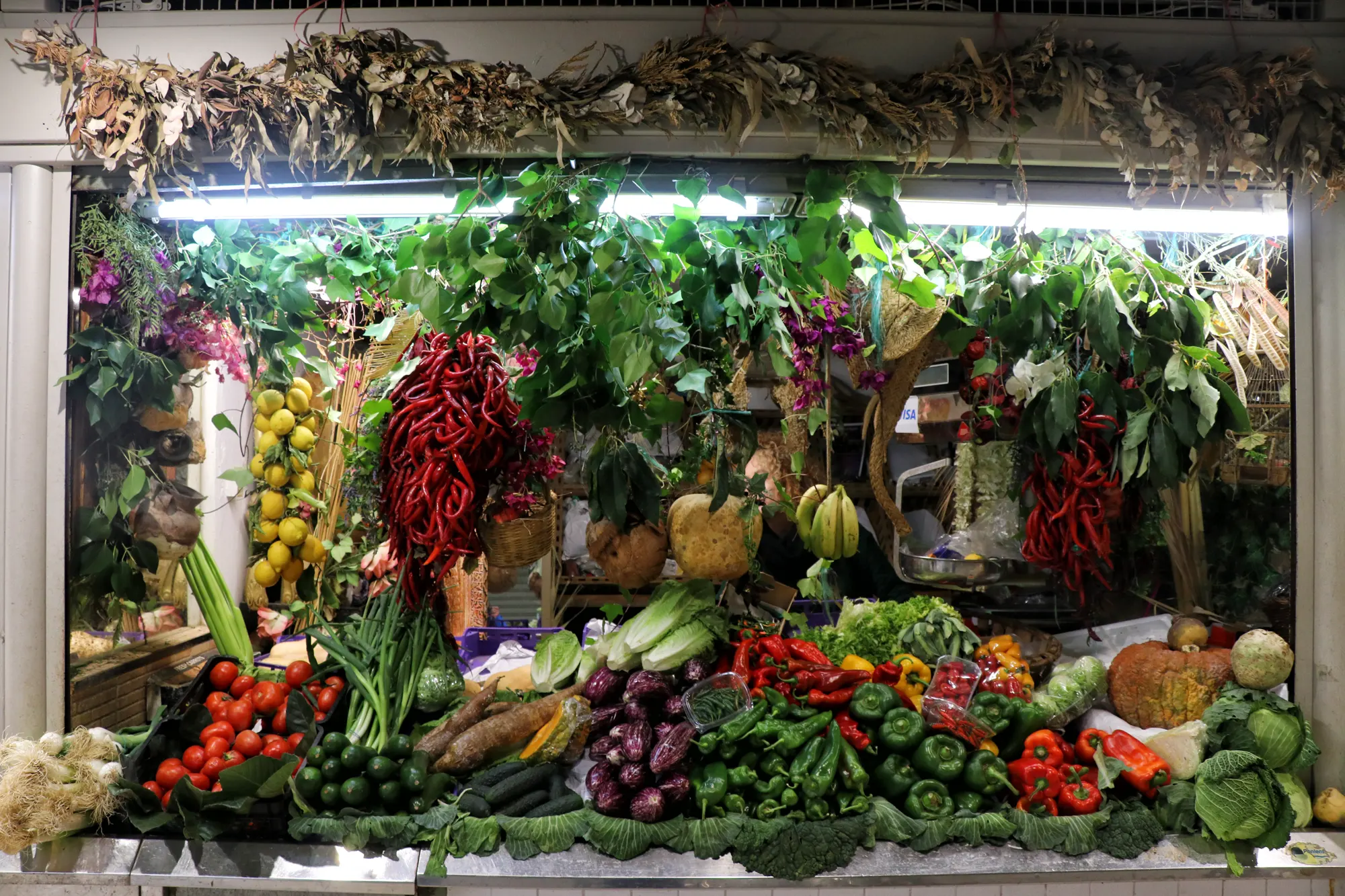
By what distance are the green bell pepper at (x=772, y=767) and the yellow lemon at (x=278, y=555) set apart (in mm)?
2100

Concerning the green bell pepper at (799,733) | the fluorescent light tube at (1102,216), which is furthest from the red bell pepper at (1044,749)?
the fluorescent light tube at (1102,216)

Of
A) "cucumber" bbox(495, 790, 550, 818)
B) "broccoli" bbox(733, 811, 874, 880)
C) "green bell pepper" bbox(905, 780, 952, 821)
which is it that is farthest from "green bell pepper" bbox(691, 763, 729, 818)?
"green bell pepper" bbox(905, 780, 952, 821)

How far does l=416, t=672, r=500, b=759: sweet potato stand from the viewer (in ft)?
9.21

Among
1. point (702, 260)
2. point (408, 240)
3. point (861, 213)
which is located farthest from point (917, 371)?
point (408, 240)

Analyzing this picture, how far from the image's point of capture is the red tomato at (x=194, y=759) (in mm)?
2785

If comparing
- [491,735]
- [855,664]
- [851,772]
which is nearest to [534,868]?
[491,735]

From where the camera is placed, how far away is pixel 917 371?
318cm

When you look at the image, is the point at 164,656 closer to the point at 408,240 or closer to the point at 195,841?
the point at 195,841

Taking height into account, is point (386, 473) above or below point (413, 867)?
above

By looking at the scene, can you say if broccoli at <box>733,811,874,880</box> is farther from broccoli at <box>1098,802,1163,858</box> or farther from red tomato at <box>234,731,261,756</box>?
red tomato at <box>234,731,261,756</box>

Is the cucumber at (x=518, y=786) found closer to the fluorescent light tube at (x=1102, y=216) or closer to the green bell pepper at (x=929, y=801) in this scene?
the green bell pepper at (x=929, y=801)

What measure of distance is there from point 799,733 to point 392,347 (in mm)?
2171

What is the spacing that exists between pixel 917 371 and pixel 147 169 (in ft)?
8.71

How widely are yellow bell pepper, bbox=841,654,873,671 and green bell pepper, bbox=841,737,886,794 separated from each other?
0.41 metres
